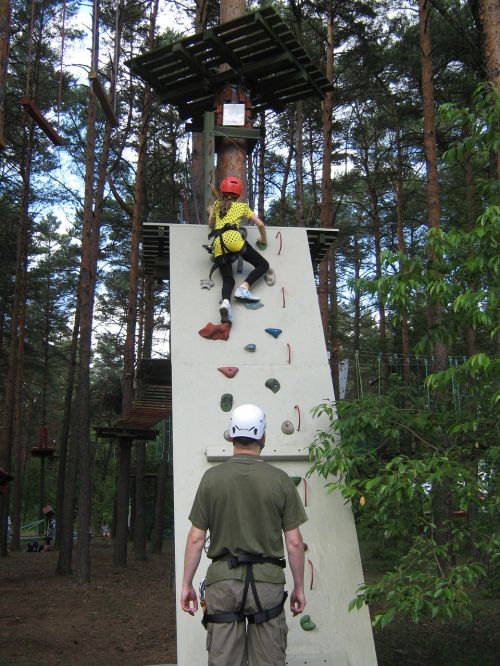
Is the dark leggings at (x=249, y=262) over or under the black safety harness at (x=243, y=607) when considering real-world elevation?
over

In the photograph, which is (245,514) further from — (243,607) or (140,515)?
(140,515)

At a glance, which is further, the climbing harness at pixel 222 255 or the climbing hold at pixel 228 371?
the climbing harness at pixel 222 255

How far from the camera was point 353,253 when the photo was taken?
2627cm

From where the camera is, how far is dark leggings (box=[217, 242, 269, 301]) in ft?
20.6

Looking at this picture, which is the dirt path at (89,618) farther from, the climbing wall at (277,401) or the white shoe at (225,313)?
the white shoe at (225,313)

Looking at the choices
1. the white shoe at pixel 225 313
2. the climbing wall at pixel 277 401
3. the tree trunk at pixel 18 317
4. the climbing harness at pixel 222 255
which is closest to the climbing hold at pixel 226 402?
the climbing wall at pixel 277 401

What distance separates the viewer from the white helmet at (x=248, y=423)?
3406mm

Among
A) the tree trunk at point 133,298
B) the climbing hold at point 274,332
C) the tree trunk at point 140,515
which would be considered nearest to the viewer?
the climbing hold at point 274,332

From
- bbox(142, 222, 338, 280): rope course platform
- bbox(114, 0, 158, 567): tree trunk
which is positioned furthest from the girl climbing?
bbox(114, 0, 158, 567): tree trunk

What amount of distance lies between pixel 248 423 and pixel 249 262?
341 centimetres

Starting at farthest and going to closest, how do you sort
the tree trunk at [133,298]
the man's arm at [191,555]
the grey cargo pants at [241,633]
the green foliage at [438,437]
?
the tree trunk at [133,298] < the green foliage at [438,437] < the man's arm at [191,555] < the grey cargo pants at [241,633]

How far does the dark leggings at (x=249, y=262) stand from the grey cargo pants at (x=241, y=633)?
3300mm

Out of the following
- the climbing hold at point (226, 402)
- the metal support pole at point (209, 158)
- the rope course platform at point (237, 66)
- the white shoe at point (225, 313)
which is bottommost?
the climbing hold at point (226, 402)

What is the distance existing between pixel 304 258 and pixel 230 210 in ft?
2.78
